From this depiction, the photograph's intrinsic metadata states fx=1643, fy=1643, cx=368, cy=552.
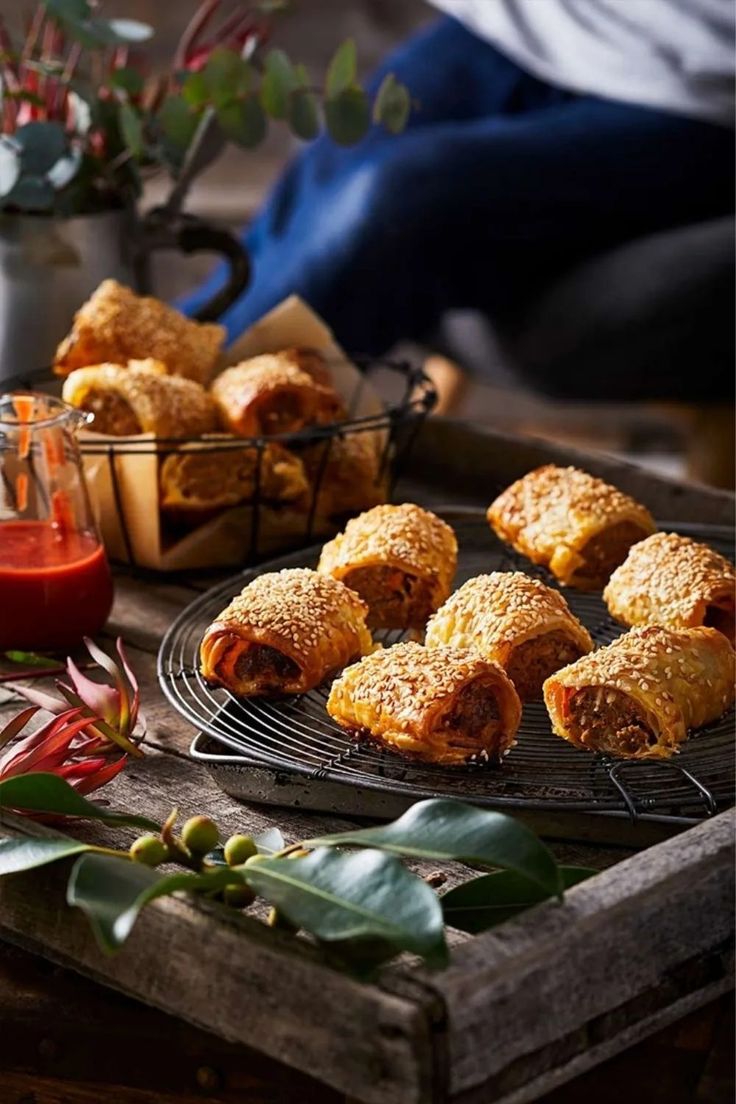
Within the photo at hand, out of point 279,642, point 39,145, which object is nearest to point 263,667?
point 279,642

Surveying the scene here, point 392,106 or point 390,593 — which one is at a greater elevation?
point 392,106

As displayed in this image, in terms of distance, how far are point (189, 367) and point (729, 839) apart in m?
0.93

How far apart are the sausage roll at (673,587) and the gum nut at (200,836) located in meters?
0.48

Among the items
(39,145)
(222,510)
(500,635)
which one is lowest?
(222,510)

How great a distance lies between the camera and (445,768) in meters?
1.14

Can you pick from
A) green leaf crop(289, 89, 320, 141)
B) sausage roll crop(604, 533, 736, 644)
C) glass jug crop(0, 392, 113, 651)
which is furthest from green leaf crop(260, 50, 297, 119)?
sausage roll crop(604, 533, 736, 644)

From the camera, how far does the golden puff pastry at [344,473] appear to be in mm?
1660

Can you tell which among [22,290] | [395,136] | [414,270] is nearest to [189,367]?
[22,290]

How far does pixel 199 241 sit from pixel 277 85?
199 millimetres

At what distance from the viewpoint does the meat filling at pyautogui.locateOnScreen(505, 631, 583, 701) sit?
1267 mm

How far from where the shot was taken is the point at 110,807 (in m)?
1.17

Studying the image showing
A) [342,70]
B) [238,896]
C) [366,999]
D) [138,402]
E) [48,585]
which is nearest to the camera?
[366,999]

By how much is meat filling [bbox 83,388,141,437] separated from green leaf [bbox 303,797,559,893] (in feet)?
2.52

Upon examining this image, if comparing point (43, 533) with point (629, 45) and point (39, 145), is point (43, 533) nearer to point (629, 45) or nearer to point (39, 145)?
point (39, 145)
